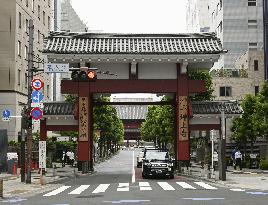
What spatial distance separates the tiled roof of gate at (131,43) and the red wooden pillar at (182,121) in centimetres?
193

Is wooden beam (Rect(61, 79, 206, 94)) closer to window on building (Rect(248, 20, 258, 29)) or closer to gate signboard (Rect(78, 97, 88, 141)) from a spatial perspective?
gate signboard (Rect(78, 97, 88, 141))

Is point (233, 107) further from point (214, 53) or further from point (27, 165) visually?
point (27, 165)

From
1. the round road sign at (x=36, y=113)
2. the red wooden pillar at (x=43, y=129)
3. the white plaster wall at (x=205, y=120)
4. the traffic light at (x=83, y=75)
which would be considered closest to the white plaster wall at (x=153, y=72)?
the white plaster wall at (x=205, y=120)

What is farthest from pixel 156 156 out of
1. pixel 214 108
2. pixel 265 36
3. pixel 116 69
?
pixel 265 36

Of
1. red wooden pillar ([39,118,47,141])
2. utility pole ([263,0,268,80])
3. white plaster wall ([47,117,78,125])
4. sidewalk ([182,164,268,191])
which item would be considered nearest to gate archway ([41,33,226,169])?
white plaster wall ([47,117,78,125])

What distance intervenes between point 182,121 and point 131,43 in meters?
6.85

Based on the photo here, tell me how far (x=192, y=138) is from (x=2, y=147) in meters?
Answer: 34.7

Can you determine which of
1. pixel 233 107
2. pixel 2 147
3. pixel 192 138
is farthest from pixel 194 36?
pixel 192 138

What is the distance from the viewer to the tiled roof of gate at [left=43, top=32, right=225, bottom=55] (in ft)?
114

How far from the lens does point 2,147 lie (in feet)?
118

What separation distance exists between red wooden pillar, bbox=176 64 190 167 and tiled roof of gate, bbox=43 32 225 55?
1932 mm

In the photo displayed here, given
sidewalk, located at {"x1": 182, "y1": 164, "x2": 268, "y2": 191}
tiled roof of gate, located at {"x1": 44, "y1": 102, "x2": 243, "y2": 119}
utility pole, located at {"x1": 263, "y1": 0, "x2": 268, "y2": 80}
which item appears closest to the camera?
sidewalk, located at {"x1": 182, "y1": 164, "x2": 268, "y2": 191}

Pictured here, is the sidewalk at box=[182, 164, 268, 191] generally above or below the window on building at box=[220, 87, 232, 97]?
below

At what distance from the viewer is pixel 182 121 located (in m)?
35.2
